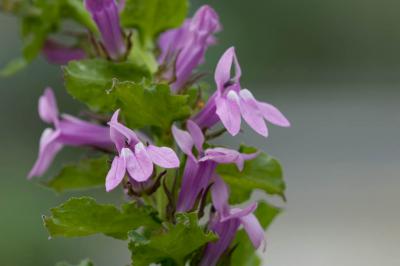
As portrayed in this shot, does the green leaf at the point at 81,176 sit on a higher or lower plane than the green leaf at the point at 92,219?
higher

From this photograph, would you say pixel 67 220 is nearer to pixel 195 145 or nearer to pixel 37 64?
pixel 195 145

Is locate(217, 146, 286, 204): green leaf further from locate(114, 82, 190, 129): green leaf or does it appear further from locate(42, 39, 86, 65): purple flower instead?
locate(42, 39, 86, 65): purple flower

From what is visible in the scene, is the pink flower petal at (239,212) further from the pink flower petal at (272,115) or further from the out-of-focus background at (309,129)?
the out-of-focus background at (309,129)

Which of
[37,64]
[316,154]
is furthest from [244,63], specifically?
[37,64]

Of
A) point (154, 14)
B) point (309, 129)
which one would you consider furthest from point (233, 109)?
point (309, 129)

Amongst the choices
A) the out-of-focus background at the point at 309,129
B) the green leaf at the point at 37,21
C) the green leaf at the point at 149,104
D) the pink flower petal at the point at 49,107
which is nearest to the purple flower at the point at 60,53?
the green leaf at the point at 37,21

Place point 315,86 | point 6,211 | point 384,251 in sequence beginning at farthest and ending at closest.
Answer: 1. point 315,86
2. point 384,251
3. point 6,211
